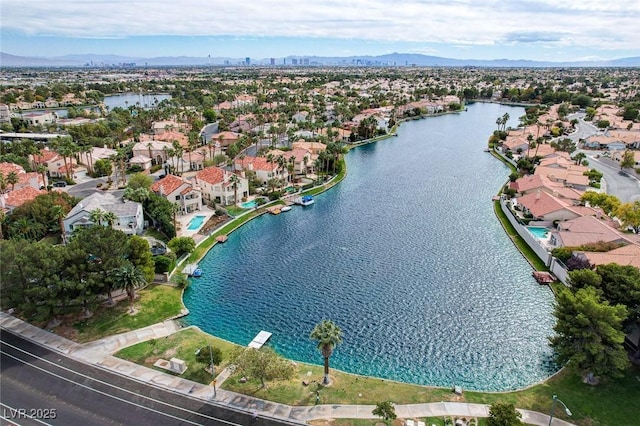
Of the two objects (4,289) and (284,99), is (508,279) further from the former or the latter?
(284,99)

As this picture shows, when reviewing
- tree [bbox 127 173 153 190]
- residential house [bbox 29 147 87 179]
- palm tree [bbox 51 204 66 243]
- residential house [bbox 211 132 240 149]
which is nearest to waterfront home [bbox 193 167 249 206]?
tree [bbox 127 173 153 190]

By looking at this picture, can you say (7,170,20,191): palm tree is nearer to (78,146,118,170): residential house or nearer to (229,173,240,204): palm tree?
(78,146,118,170): residential house

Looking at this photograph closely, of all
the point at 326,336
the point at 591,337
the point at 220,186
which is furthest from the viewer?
the point at 220,186

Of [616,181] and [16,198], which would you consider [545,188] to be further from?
[16,198]

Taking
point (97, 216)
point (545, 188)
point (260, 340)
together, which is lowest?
point (260, 340)

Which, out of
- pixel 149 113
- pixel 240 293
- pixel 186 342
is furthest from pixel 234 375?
pixel 149 113

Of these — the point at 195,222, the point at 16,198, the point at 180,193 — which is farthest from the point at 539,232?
the point at 16,198
